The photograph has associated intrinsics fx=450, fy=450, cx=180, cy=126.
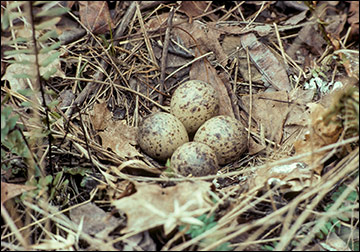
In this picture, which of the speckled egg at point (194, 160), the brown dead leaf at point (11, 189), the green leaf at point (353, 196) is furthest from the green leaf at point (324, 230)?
the brown dead leaf at point (11, 189)

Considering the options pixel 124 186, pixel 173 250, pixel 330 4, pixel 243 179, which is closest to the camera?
pixel 173 250

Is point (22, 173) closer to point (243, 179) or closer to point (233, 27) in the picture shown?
point (243, 179)

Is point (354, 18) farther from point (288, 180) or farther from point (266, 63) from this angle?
point (288, 180)

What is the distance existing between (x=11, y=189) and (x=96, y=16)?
169 centimetres

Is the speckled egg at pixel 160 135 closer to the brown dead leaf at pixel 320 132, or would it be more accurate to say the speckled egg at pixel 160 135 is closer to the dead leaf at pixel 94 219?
the dead leaf at pixel 94 219

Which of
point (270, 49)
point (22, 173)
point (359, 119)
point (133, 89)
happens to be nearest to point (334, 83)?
→ point (270, 49)

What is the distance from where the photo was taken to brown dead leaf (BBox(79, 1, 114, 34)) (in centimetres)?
336

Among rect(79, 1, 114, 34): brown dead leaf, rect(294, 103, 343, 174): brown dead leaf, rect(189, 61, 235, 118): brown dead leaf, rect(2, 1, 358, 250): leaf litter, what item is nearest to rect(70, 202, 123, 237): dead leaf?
rect(2, 1, 358, 250): leaf litter

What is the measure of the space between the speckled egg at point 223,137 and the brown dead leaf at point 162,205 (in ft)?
2.36

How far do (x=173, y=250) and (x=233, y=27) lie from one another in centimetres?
207

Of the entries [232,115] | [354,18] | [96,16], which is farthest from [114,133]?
[354,18]

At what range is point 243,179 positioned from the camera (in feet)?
8.88

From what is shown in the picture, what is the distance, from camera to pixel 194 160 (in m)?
2.62

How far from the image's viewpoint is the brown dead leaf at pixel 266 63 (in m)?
3.21
